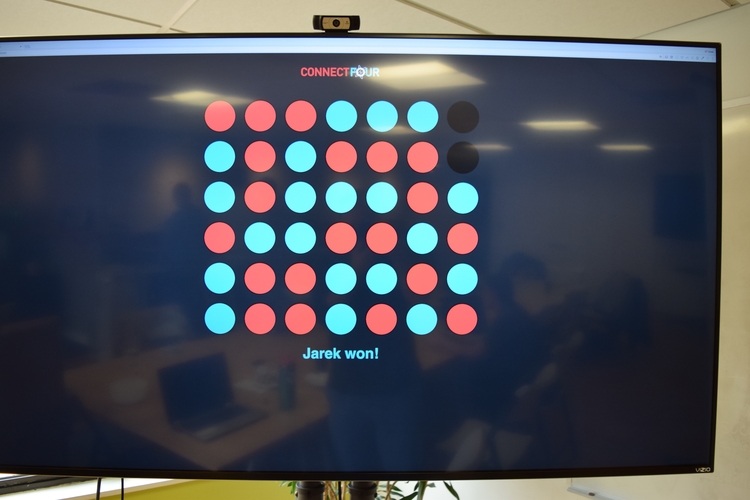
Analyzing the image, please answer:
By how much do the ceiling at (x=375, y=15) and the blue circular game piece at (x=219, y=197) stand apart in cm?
125

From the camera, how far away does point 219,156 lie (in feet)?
2.51

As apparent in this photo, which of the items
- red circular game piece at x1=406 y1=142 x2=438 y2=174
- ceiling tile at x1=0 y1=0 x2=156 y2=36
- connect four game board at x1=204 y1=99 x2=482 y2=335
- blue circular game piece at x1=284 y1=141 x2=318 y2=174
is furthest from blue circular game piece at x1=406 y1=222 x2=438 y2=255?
ceiling tile at x1=0 y1=0 x2=156 y2=36

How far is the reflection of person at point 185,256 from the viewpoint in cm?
74

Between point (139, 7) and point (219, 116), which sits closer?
point (219, 116)

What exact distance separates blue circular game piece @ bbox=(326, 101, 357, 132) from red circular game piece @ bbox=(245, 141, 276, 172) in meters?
0.11

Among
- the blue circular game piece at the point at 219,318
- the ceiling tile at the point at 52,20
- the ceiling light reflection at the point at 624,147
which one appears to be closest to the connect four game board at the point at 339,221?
the blue circular game piece at the point at 219,318

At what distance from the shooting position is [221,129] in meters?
0.77

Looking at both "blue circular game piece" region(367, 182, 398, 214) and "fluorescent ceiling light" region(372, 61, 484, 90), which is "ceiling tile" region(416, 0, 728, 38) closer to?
"fluorescent ceiling light" region(372, 61, 484, 90)

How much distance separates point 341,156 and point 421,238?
198 millimetres

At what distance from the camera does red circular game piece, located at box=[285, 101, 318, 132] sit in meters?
0.77

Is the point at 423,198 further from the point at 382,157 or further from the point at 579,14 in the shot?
the point at 579,14

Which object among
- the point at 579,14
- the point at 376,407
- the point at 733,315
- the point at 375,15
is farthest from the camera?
the point at 375,15

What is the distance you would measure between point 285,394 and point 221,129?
1.52ft

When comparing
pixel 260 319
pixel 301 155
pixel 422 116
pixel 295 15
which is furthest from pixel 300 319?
pixel 295 15
